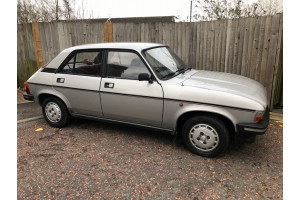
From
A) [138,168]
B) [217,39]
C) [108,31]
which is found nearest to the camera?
[138,168]

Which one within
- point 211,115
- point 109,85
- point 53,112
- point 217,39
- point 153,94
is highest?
point 217,39

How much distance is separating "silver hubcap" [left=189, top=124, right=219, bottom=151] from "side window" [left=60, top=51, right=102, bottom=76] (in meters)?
2.13

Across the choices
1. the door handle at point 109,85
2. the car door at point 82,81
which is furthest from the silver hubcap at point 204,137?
the car door at point 82,81

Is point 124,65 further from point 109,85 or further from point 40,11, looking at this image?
point 40,11

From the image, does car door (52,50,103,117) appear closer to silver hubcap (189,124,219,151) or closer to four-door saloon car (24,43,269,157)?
four-door saloon car (24,43,269,157)

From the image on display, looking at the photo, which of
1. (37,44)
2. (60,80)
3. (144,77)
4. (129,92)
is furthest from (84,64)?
(37,44)

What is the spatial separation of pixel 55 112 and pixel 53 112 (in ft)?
0.19

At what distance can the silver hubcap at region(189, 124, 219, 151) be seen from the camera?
12.2ft

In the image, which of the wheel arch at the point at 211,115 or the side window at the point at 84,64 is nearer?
the wheel arch at the point at 211,115

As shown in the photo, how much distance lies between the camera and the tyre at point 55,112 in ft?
16.4

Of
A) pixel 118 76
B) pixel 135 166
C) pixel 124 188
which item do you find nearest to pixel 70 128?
pixel 118 76

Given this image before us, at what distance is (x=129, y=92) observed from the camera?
4082mm

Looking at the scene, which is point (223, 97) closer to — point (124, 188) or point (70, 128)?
point (124, 188)

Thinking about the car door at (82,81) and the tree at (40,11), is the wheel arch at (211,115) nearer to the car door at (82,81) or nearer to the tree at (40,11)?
the car door at (82,81)
